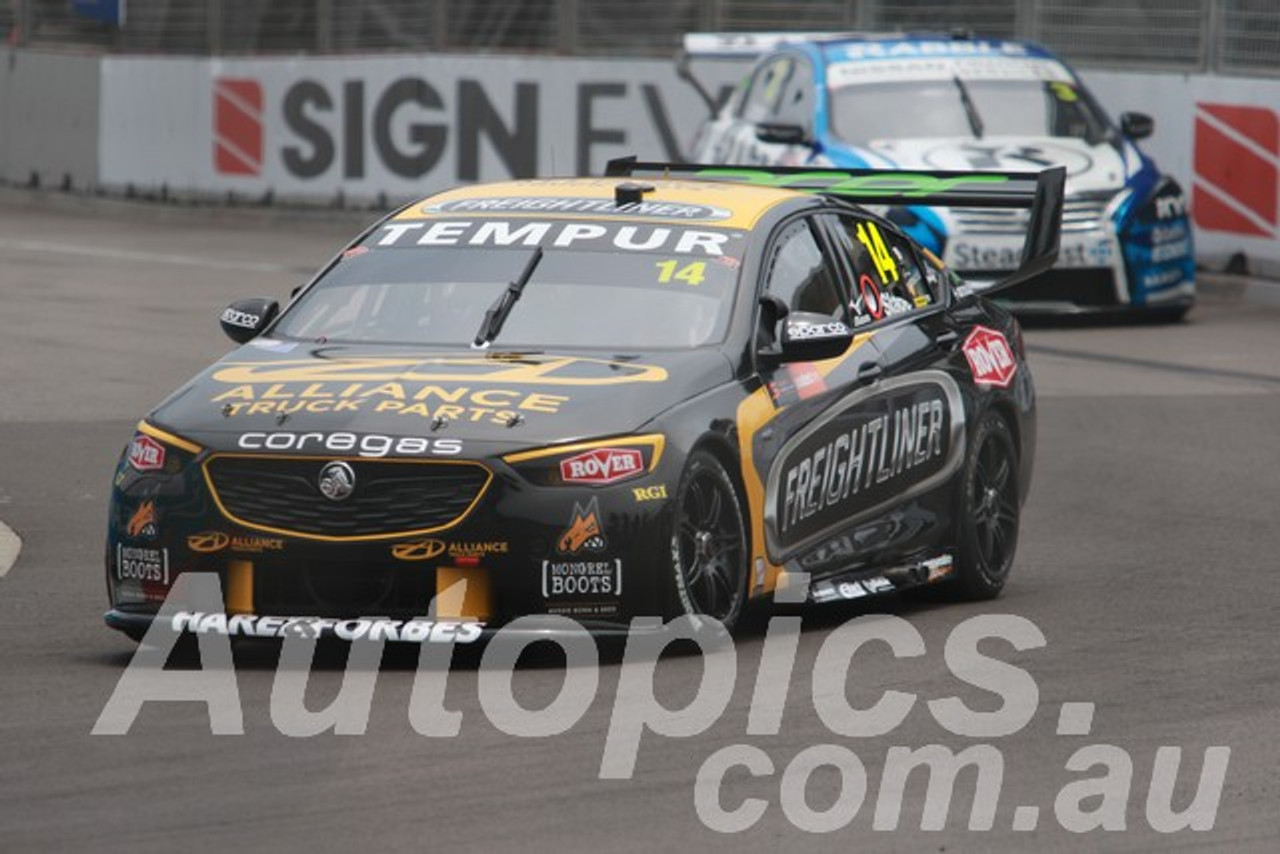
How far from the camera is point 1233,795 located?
7.45m

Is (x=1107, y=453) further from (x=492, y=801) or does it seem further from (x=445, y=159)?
(x=445, y=159)

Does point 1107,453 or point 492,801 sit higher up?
point 492,801

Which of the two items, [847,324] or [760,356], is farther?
[847,324]

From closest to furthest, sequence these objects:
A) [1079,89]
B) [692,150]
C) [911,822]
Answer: [911,822], [1079,89], [692,150]

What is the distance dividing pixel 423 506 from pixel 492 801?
5.87ft

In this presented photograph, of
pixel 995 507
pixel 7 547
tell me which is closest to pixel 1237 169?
pixel 995 507

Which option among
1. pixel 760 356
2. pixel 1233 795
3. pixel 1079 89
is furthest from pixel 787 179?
pixel 1079 89

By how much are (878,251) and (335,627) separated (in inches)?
120

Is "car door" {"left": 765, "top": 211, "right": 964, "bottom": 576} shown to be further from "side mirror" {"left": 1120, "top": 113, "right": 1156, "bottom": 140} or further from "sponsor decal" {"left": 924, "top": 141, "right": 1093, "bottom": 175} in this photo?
"side mirror" {"left": 1120, "top": 113, "right": 1156, "bottom": 140}

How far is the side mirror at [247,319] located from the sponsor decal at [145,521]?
3.89 feet

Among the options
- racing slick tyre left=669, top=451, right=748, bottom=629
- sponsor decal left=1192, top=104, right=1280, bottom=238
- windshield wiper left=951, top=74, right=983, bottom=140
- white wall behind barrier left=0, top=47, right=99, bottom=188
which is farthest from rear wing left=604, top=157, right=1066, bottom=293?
white wall behind barrier left=0, top=47, right=99, bottom=188

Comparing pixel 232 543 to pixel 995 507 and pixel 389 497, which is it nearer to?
pixel 389 497

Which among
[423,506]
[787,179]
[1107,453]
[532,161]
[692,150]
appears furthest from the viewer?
[532,161]

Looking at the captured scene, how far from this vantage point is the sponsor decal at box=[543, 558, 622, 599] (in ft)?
29.2
